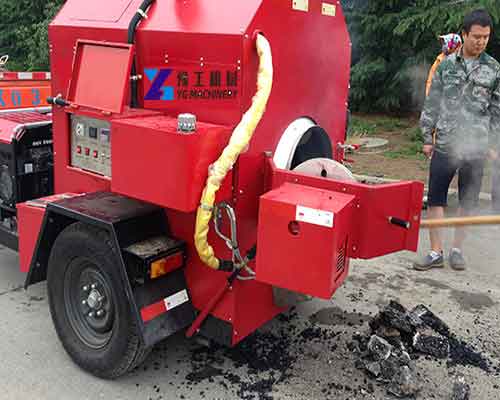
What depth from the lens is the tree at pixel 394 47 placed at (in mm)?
8805

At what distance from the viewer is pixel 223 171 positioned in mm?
2447

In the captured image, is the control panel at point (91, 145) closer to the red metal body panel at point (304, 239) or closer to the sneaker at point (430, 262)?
the red metal body panel at point (304, 239)

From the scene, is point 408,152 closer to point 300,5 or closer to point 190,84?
point 300,5

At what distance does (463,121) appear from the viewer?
14.3 feet

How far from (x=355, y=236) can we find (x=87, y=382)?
161 centimetres

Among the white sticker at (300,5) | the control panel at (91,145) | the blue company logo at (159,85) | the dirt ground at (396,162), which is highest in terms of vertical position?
the white sticker at (300,5)

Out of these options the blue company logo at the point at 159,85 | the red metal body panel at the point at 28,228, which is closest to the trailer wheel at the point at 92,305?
the red metal body panel at the point at 28,228

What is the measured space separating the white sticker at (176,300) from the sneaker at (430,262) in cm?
239

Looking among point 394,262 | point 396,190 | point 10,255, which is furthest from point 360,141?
point 396,190

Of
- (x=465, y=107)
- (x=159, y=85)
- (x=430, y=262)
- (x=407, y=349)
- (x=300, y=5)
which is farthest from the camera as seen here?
(x=430, y=262)

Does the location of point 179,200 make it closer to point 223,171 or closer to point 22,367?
point 223,171

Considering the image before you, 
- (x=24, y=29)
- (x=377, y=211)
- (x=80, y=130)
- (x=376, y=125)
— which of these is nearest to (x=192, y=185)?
(x=377, y=211)

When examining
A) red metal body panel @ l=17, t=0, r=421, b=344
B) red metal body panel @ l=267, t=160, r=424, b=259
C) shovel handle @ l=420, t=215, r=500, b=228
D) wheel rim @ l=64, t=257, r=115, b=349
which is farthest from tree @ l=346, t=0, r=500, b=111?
wheel rim @ l=64, t=257, r=115, b=349

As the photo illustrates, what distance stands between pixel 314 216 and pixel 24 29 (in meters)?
15.0
